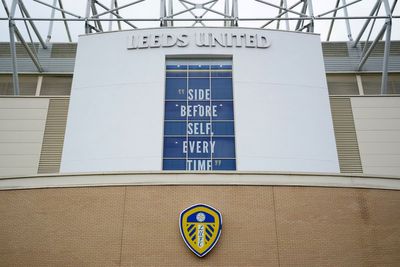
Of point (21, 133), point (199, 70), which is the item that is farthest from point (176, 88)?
point (21, 133)

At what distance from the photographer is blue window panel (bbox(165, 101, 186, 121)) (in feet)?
70.3

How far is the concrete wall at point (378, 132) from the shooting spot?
2205 centimetres

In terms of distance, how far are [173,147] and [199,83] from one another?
3789mm

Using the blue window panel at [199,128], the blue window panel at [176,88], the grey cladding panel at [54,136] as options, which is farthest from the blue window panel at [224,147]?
the grey cladding panel at [54,136]

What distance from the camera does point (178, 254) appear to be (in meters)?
13.8

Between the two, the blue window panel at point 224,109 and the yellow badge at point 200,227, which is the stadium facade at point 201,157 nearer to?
the blue window panel at point 224,109

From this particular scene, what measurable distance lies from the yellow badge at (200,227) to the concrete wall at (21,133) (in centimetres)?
1095

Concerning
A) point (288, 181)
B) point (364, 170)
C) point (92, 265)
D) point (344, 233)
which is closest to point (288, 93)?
point (364, 170)

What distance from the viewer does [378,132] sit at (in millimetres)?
22828

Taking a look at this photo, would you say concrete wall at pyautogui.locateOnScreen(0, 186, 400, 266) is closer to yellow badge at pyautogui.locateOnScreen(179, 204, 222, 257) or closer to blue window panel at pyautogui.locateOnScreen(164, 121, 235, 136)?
yellow badge at pyautogui.locateOnScreen(179, 204, 222, 257)

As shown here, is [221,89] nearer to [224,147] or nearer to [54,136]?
[224,147]

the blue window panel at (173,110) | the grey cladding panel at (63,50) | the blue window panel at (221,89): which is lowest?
the blue window panel at (173,110)

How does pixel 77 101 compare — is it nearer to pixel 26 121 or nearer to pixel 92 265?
pixel 26 121

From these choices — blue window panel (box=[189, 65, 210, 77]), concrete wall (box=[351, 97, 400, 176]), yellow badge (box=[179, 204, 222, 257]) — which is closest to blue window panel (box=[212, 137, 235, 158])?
blue window panel (box=[189, 65, 210, 77])
